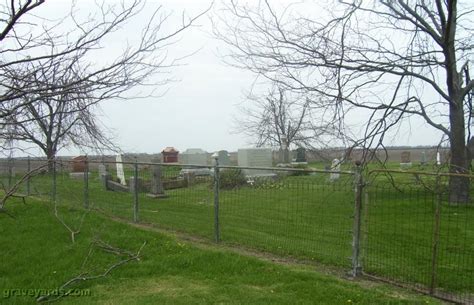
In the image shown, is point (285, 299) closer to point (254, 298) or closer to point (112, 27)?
point (254, 298)

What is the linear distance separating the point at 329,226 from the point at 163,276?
3897mm

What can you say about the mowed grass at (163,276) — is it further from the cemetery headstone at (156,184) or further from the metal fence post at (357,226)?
the cemetery headstone at (156,184)

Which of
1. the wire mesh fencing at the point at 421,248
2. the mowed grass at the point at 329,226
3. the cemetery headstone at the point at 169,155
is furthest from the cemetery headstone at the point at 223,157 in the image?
the wire mesh fencing at the point at 421,248

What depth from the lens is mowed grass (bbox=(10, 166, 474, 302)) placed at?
6.69 m

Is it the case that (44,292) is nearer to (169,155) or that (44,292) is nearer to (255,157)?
(255,157)

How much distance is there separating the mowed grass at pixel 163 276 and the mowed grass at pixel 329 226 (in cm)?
89

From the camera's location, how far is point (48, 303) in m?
5.40

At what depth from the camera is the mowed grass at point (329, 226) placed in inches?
263

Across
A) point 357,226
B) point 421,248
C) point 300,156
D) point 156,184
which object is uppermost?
point 300,156

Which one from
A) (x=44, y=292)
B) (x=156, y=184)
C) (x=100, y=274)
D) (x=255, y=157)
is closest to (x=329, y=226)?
(x=100, y=274)

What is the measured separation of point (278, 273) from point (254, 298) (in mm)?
969

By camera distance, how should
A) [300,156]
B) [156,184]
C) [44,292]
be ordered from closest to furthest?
1. [44,292]
2. [156,184]
3. [300,156]

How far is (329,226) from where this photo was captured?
29.7ft

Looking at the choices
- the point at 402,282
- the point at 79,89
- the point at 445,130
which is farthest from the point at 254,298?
the point at 445,130
